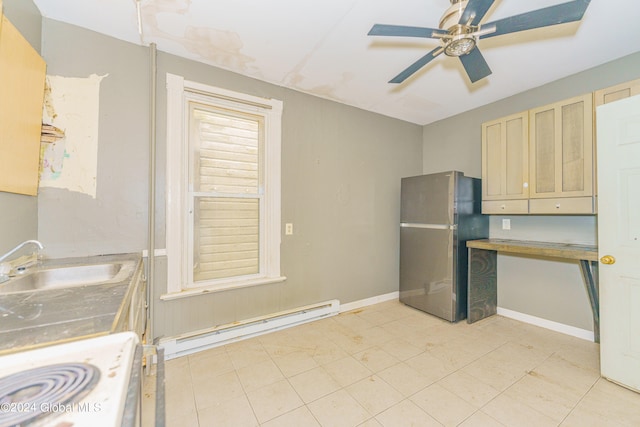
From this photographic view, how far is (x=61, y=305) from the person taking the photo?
95cm

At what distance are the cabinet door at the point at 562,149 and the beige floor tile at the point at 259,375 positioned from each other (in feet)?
9.28

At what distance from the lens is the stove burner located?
1.58ft

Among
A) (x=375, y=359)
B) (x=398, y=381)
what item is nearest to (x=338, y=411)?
(x=398, y=381)

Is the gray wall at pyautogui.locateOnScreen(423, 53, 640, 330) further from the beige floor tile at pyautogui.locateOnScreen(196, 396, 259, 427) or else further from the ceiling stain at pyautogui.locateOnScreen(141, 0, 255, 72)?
the beige floor tile at pyautogui.locateOnScreen(196, 396, 259, 427)

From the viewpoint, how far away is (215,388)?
69.0 inches

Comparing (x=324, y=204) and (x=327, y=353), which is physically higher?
(x=324, y=204)

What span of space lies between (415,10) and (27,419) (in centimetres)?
246

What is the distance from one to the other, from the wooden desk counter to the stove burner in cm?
296

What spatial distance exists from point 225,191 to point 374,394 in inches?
81.5

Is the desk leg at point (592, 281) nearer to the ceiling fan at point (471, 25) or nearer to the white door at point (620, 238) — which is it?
the white door at point (620, 238)

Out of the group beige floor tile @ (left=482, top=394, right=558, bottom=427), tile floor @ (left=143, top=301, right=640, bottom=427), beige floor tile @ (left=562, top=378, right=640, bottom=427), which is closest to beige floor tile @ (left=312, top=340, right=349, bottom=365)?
tile floor @ (left=143, top=301, right=640, bottom=427)

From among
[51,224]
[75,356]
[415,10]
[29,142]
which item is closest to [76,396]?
[75,356]

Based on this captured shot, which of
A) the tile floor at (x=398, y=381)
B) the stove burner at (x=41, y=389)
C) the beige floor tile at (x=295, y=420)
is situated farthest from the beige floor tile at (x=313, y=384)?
the stove burner at (x=41, y=389)

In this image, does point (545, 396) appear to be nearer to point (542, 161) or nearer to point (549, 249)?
point (549, 249)
